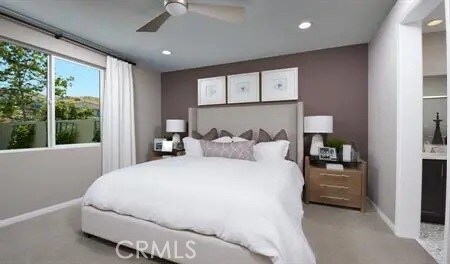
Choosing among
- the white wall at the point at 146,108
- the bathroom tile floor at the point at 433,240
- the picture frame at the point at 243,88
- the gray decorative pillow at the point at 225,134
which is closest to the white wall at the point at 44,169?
the white wall at the point at 146,108

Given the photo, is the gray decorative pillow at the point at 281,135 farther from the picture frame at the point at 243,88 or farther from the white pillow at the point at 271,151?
the picture frame at the point at 243,88

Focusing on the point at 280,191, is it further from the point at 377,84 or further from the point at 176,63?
the point at 176,63

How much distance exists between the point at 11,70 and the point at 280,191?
11.0ft

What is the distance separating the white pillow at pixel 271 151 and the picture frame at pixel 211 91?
140 cm

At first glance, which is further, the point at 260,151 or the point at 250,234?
the point at 260,151

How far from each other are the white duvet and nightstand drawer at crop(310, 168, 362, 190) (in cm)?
106

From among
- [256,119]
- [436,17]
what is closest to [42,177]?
[256,119]

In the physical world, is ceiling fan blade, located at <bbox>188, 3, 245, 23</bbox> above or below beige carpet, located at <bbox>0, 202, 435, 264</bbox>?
above

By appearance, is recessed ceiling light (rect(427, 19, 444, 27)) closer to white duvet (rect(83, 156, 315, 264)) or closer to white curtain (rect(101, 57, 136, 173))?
white duvet (rect(83, 156, 315, 264))

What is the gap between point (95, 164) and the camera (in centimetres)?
342

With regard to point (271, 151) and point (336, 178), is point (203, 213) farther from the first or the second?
point (336, 178)

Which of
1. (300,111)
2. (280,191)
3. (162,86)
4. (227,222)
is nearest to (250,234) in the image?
(227,222)

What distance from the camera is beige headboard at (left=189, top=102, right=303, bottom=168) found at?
3.38 meters

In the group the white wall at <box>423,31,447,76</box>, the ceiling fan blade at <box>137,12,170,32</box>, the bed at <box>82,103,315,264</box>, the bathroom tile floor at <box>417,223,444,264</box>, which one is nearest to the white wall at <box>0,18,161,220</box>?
the bed at <box>82,103,315,264</box>
